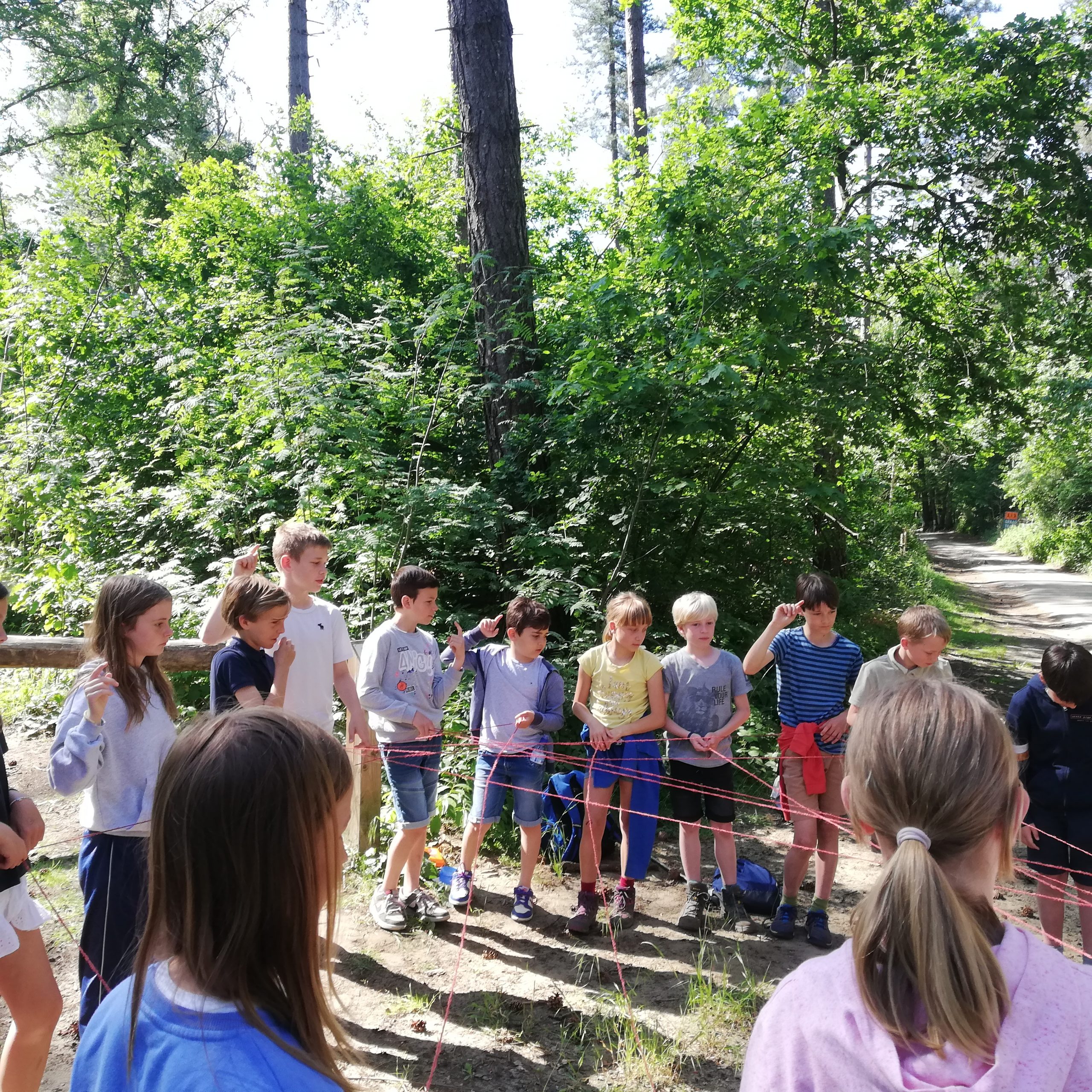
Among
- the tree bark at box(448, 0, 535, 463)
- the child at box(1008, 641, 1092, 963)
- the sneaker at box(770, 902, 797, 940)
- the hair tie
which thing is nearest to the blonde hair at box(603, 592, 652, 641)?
the sneaker at box(770, 902, 797, 940)

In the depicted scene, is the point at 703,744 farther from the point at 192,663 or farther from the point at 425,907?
the point at 192,663

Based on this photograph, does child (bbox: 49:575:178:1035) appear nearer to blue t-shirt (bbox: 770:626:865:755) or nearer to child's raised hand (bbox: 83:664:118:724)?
child's raised hand (bbox: 83:664:118:724)

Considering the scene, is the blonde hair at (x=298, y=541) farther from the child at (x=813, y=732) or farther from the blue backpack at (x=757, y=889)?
the blue backpack at (x=757, y=889)

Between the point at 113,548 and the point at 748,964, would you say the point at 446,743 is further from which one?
the point at 113,548

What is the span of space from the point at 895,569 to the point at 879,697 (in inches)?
475

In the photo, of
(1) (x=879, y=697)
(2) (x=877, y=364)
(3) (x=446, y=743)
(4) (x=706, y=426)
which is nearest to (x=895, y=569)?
(2) (x=877, y=364)

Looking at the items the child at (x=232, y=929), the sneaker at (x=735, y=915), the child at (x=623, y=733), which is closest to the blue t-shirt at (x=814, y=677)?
the child at (x=623, y=733)

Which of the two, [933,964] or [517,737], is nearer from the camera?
[933,964]

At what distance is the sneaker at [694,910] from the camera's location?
438cm

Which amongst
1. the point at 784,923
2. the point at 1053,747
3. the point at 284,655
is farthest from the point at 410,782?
the point at 1053,747

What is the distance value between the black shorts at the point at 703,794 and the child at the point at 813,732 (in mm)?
328

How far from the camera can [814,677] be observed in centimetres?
449

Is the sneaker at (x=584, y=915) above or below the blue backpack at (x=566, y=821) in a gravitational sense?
below

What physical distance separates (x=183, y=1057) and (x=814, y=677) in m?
3.90
